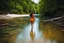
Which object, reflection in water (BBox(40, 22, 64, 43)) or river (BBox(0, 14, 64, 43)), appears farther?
reflection in water (BBox(40, 22, 64, 43))

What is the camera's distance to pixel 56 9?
47719mm

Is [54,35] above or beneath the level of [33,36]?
beneath

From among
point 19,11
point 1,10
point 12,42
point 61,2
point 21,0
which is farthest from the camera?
point 21,0

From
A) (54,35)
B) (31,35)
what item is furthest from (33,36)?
(54,35)

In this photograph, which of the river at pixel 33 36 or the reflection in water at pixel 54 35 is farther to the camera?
the reflection in water at pixel 54 35

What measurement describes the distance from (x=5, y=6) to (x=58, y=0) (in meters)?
19.8

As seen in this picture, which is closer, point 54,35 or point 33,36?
point 33,36

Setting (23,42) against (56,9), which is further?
(56,9)

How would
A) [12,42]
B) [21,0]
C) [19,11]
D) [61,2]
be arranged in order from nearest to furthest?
[12,42], [61,2], [19,11], [21,0]

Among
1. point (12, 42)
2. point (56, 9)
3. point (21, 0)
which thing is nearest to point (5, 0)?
point (56, 9)

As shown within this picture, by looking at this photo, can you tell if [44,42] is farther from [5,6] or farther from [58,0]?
[5,6]

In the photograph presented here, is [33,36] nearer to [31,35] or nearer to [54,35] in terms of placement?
[31,35]

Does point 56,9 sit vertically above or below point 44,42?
below

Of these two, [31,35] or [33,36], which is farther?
[31,35]
